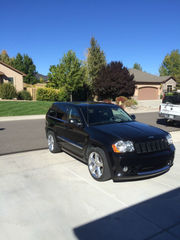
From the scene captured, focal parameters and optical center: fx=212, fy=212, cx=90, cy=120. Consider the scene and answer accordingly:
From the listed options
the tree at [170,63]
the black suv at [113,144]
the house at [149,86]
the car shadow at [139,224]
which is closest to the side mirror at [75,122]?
the black suv at [113,144]

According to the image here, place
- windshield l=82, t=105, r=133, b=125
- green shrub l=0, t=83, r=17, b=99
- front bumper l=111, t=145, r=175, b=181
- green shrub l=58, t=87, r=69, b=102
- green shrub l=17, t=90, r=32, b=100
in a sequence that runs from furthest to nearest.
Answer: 1. green shrub l=58, t=87, r=69, b=102
2. green shrub l=17, t=90, r=32, b=100
3. green shrub l=0, t=83, r=17, b=99
4. windshield l=82, t=105, r=133, b=125
5. front bumper l=111, t=145, r=175, b=181

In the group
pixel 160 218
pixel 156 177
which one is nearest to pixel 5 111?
pixel 156 177

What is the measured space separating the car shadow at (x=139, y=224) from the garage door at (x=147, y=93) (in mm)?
37500

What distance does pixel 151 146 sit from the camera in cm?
446

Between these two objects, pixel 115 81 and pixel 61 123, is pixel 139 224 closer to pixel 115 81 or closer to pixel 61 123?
pixel 61 123

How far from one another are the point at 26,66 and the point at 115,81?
4333 cm

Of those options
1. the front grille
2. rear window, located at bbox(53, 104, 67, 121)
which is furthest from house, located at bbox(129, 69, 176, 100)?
the front grille

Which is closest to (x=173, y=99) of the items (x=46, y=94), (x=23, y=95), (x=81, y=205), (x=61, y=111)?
(x=61, y=111)

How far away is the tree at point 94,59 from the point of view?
138 ft

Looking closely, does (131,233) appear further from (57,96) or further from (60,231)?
(57,96)

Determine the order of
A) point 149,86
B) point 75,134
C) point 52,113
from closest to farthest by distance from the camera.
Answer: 1. point 75,134
2. point 52,113
3. point 149,86

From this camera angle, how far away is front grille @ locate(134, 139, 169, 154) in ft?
14.2

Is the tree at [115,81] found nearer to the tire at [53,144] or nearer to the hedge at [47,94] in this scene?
the hedge at [47,94]

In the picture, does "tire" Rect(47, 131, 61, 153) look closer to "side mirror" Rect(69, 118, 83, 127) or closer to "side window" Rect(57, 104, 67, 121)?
"side window" Rect(57, 104, 67, 121)
